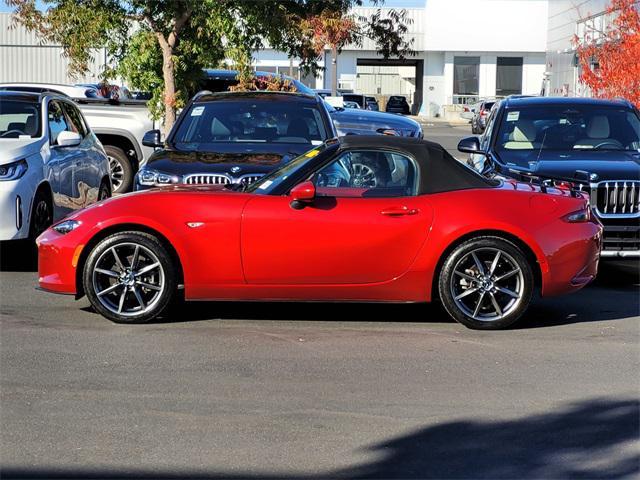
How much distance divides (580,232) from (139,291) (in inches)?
132

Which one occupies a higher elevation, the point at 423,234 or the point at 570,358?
the point at 423,234

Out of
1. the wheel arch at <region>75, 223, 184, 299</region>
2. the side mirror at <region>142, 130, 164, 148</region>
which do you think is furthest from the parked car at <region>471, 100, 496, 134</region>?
the wheel arch at <region>75, 223, 184, 299</region>

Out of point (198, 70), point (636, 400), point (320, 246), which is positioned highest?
point (198, 70)

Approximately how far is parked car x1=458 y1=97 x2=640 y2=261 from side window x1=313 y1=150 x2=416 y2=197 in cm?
256

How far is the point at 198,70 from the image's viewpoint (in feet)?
60.0

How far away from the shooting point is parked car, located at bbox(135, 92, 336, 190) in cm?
1114

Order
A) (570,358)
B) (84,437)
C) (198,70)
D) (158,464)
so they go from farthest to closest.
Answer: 1. (198,70)
2. (570,358)
3. (84,437)
4. (158,464)

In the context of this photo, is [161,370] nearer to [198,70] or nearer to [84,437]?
[84,437]

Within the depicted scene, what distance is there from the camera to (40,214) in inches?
423

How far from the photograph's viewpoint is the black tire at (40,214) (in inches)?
412

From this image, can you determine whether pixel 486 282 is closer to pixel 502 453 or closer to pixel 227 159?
pixel 502 453

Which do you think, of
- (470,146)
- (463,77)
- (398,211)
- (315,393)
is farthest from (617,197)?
(463,77)

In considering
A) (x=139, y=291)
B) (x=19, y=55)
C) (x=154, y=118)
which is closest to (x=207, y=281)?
(x=139, y=291)

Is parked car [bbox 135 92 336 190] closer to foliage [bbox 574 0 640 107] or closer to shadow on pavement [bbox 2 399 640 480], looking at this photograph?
shadow on pavement [bbox 2 399 640 480]
